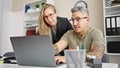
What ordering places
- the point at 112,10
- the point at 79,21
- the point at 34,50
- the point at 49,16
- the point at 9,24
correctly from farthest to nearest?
the point at 9,24, the point at 112,10, the point at 49,16, the point at 79,21, the point at 34,50

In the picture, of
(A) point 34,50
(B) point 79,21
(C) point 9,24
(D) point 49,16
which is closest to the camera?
(A) point 34,50

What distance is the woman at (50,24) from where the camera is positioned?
5.50 feet

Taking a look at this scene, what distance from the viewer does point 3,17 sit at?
4348mm

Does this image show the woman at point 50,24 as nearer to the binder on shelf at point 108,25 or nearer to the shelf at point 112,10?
the binder on shelf at point 108,25

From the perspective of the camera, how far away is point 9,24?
174 inches

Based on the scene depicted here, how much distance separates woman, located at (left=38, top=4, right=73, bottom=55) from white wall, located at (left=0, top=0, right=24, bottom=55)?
2714 mm

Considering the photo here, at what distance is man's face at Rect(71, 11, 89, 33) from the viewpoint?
1.34 m

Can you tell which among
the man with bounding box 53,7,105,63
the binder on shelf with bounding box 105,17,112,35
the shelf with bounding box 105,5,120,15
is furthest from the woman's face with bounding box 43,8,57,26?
the shelf with bounding box 105,5,120,15

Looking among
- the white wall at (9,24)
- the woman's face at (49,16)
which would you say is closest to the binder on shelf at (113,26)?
the woman's face at (49,16)

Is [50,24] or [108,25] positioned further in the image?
[108,25]

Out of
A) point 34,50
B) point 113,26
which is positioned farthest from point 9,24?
point 34,50

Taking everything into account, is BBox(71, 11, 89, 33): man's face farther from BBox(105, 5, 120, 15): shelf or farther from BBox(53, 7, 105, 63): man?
BBox(105, 5, 120, 15): shelf

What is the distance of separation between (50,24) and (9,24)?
9.88 feet

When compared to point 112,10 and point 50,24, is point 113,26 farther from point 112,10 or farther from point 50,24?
point 50,24
